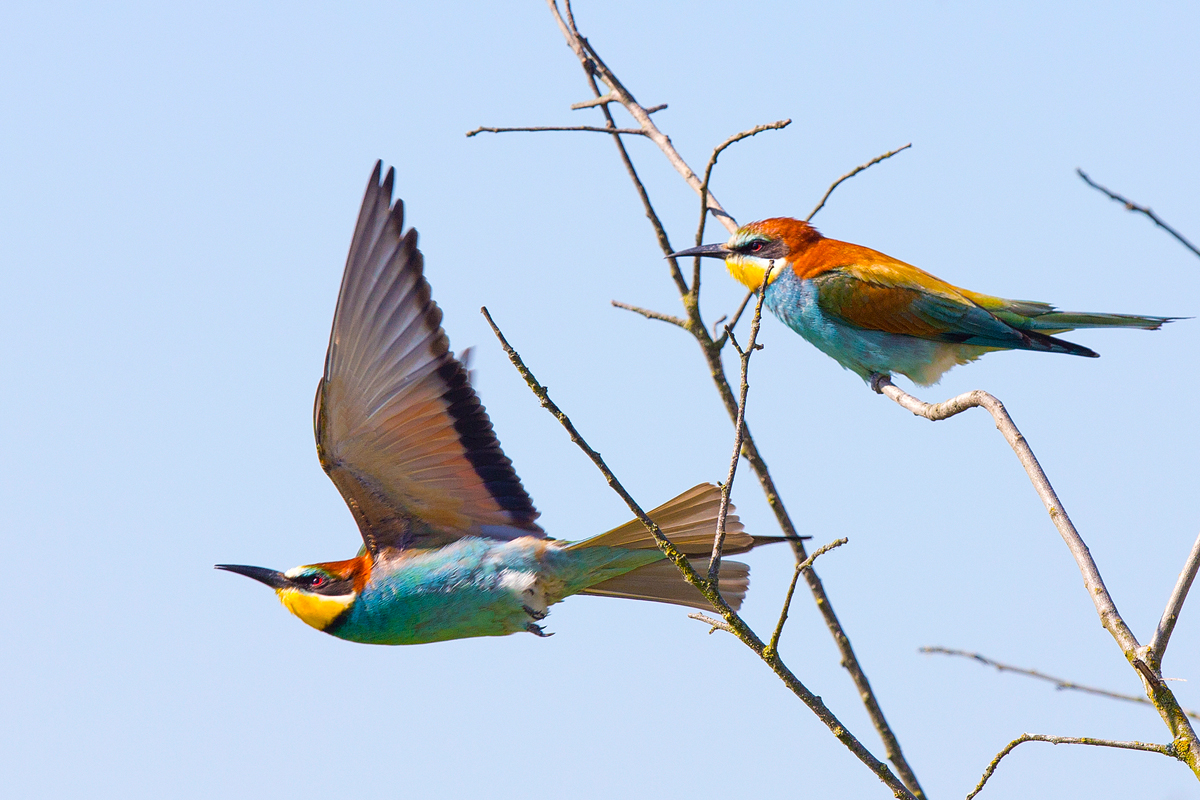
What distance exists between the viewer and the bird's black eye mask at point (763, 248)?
4.32 meters

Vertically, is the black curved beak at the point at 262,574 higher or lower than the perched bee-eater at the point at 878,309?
lower

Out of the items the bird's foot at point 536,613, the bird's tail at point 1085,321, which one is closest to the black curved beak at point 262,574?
the bird's foot at point 536,613

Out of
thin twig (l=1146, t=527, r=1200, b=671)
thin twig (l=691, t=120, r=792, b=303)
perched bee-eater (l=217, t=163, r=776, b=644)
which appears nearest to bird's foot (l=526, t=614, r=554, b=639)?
perched bee-eater (l=217, t=163, r=776, b=644)

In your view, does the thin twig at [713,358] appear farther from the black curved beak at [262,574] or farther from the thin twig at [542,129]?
the black curved beak at [262,574]

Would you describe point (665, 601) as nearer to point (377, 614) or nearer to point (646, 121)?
point (377, 614)

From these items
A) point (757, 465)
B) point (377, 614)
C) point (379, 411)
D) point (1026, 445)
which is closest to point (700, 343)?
point (757, 465)

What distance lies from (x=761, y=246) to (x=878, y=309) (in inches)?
20.3

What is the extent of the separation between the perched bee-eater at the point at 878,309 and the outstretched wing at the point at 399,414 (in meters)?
1.40

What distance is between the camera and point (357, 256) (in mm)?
2977

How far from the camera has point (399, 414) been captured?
3033mm

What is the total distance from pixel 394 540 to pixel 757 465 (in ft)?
3.42

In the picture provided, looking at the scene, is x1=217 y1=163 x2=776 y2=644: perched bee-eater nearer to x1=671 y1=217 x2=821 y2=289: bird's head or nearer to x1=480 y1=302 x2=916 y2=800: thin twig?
x1=480 y1=302 x2=916 y2=800: thin twig

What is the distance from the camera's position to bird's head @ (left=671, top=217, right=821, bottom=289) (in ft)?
14.1

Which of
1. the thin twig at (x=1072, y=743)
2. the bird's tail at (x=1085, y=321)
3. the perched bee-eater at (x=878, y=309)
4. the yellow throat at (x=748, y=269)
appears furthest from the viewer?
the yellow throat at (x=748, y=269)
